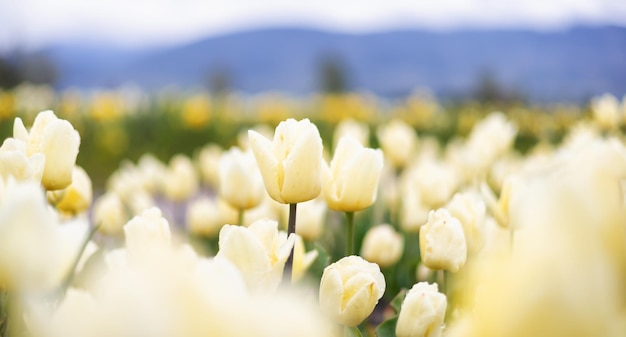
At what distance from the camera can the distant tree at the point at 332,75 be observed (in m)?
26.9

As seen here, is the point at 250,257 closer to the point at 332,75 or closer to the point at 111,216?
the point at 111,216

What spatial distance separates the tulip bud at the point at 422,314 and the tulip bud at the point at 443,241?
20cm

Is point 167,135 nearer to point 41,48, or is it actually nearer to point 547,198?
point 547,198

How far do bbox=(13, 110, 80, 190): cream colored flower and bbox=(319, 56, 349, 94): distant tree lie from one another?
24.9m

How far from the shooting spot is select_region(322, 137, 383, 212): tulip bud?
122 cm

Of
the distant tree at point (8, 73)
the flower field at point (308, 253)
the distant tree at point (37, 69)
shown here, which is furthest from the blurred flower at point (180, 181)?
the distant tree at point (8, 73)

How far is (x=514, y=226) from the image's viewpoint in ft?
4.47

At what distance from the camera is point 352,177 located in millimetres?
1232

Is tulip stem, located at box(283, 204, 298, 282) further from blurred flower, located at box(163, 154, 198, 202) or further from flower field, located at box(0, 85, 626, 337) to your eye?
blurred flower, located at box(163, 154, 198, 202)

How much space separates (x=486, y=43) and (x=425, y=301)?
550ft

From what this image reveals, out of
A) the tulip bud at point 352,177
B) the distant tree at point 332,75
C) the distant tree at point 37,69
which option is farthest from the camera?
the distant tree at point 332,75

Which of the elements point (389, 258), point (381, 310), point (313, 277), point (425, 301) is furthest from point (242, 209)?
point (381, 310)

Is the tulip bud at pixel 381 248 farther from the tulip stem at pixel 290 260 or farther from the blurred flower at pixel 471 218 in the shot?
the tulip stem at pixel 290 260

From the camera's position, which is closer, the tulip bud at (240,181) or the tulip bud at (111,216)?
the tulip bud at (240,181)
